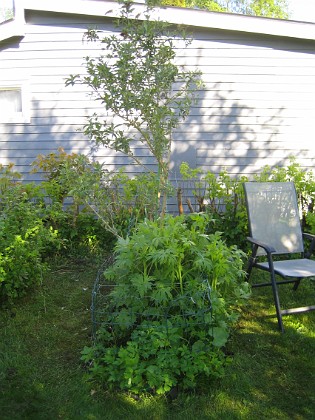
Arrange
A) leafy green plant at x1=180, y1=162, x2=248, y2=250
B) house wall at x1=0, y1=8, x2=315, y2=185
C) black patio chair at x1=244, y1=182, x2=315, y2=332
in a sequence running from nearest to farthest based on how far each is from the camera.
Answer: black patio chair at x1=244, y1=182, x2=315, y2=332
leafy green plant at x1=180, y1=162, x2=248, y2=250
house wall at x1=0, y1=8, x2=315, y2=185

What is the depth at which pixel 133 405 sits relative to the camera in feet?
9.44

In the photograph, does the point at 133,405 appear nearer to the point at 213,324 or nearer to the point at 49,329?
the point at 213,324

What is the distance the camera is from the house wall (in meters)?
6.62

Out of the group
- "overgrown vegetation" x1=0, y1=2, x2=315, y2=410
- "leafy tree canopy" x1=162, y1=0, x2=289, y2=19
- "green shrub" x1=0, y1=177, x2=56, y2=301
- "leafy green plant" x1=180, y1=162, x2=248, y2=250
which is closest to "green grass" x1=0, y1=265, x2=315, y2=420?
"overgrown vegetation" x1=0, y1=2, x2=315, y2=410

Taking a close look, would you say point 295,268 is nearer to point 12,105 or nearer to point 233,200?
point 233,200

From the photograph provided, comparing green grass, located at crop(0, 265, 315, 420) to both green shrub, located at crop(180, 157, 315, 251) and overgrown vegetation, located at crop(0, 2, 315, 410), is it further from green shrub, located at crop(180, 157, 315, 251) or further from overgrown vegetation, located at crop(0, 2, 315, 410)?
green shrub, located at crop(180, 157, 315, 251)

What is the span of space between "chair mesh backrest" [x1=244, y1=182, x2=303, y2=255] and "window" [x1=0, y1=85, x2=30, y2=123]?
Answer: 3.84 metres

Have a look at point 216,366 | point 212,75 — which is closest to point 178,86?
point 212,75

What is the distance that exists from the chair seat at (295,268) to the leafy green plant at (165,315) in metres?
0.70

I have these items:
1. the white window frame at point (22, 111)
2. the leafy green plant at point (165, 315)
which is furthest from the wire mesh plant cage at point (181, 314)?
the white window frame at point (22, 111)

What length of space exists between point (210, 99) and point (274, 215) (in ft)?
8.58

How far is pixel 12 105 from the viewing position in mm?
6969

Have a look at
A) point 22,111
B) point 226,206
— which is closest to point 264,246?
point 226,206

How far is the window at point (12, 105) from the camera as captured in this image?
6859 mm
